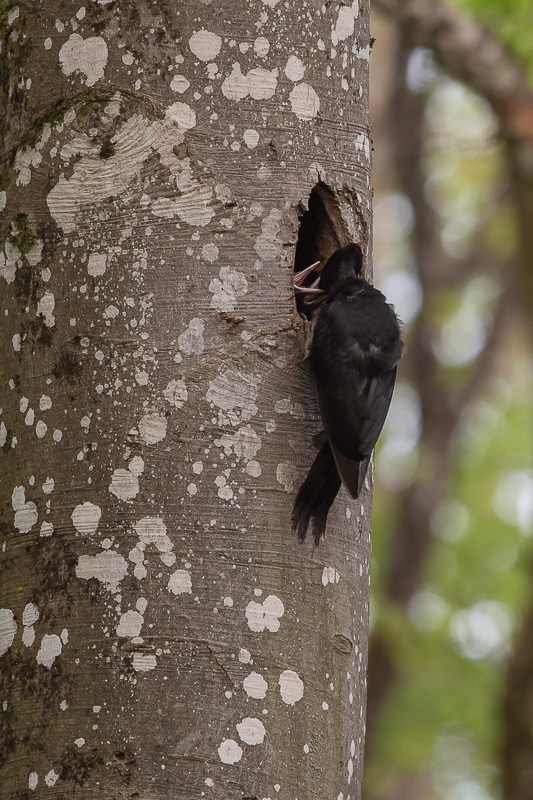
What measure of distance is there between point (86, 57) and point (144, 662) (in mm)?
1521

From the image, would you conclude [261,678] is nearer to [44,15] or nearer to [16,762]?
[16,762]

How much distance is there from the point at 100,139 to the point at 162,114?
17 centimetres

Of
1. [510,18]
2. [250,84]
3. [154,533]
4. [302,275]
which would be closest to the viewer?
[154,533]

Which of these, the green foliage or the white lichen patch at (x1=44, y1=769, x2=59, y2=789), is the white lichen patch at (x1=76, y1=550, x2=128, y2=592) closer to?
the white lichen patch at (x1=44, y1=769, x2=59, y2=789)

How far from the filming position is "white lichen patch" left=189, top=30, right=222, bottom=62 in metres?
2.56

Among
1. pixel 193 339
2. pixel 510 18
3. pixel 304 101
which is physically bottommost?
pixel 193 339

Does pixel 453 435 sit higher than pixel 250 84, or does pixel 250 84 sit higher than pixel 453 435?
pixel 250 84

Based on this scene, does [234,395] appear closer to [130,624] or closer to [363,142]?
[130,624]

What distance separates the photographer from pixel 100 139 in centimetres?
253

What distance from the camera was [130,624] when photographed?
7.29 feet

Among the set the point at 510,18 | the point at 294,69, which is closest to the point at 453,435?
the point at 510,18

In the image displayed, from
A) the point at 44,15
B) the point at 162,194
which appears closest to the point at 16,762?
the point at 162,194

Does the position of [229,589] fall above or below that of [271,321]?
below

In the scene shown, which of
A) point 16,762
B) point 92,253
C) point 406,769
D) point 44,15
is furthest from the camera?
point 406,769
